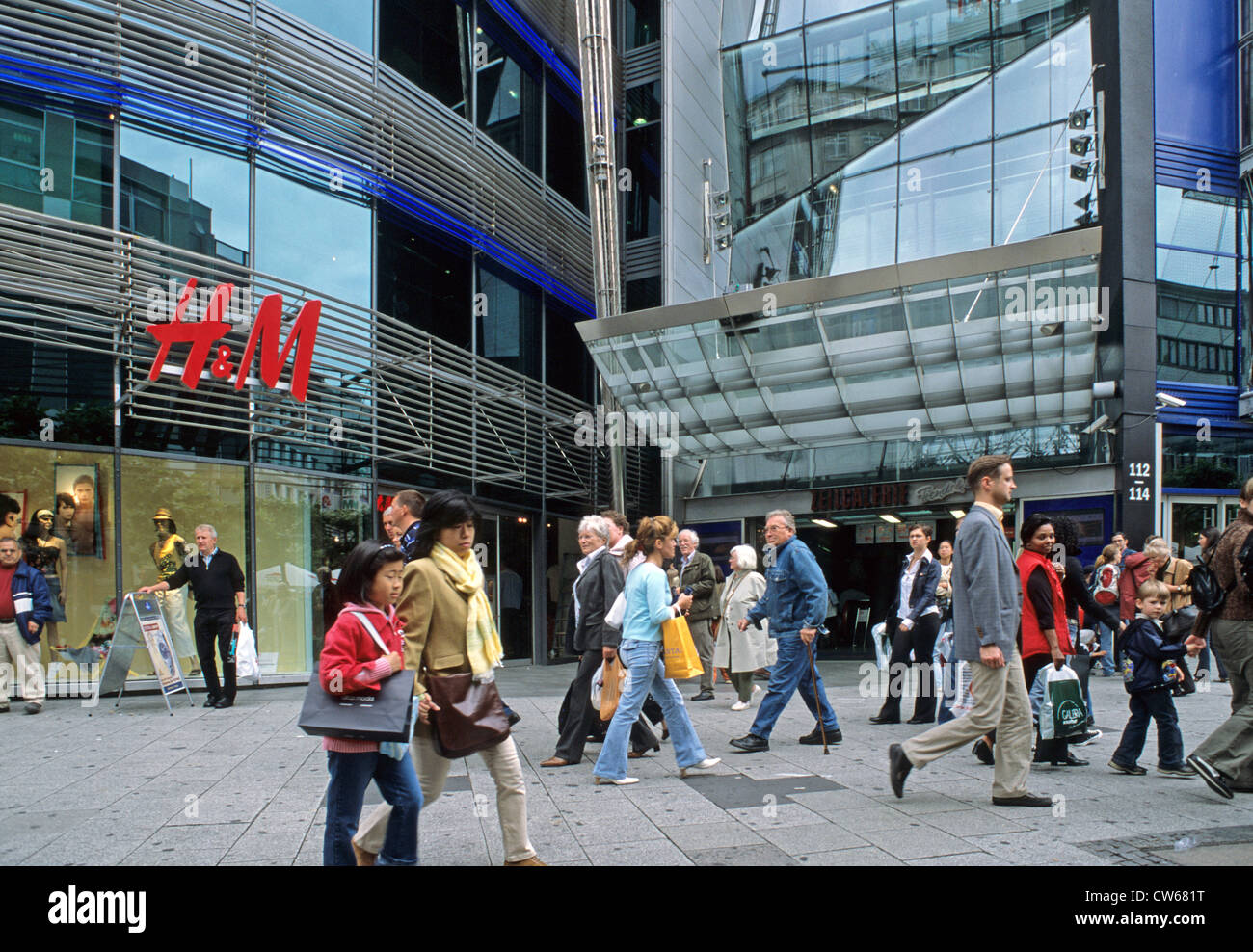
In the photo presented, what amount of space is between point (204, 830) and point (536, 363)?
46.5ft

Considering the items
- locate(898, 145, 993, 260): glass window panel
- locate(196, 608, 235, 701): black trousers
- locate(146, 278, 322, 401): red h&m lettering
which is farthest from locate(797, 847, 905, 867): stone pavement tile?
locate(898, 145, 993, 260): glass window panel

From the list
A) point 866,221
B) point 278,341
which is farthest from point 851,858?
point 866,221

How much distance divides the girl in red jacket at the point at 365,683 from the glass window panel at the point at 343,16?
11533mm

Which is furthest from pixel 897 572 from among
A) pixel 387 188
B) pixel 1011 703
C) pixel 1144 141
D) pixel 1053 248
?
pixel 1011 703

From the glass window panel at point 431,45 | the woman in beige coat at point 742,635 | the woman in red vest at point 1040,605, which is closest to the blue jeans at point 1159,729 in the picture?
the woman in red vest at point 1040,605

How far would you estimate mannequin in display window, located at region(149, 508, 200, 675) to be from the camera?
1035 cm

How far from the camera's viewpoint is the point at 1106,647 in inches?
579

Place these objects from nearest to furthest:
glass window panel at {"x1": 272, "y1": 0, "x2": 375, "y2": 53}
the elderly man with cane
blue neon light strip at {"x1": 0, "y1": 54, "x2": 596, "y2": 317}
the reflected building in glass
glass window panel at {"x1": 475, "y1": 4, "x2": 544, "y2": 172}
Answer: the elderly man with cane
blue neon light strip at {"x1": 0, "y1": 54, "x2": 596, "y2": 317}
glass window panel at {"x1": 272, "y1": 0, "x2": 375, "y2": 53}
the reflected building in glass
glass window panel at {"x1": 475, "y1": 4, "x2": 544, "y2": 172}

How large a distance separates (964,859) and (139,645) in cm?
817

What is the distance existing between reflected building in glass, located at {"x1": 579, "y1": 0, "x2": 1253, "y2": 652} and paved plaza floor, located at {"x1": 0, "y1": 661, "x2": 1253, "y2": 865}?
365 inches

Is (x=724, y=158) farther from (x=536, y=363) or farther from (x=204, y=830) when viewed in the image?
(x=204, y=830)

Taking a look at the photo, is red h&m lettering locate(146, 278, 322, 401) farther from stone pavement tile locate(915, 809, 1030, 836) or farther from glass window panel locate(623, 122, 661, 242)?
glass window panel locate(623, 122, 661, 242)

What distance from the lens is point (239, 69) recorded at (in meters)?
11.9

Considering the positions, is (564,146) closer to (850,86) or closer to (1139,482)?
(850,86)
